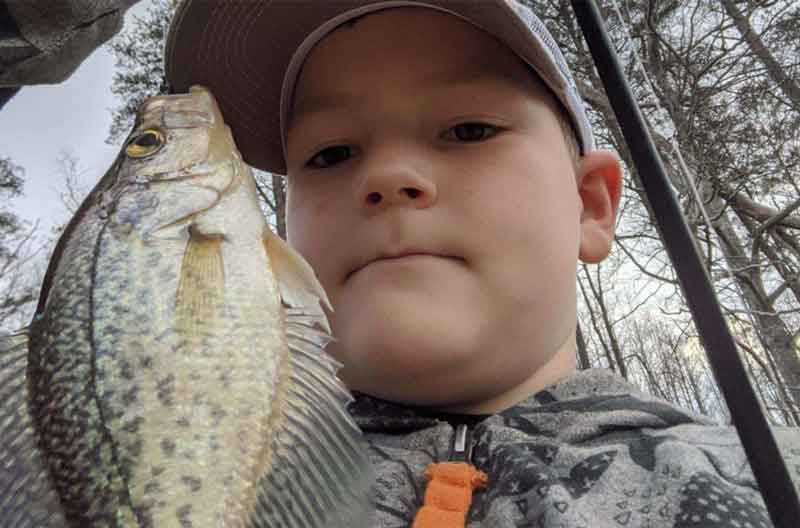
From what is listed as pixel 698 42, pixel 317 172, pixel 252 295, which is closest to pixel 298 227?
pixel 317 172

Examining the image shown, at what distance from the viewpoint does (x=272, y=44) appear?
1.15 metres

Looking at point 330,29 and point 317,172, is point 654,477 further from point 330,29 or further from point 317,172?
point 330,29

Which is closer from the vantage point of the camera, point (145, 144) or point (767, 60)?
point (145, 144)

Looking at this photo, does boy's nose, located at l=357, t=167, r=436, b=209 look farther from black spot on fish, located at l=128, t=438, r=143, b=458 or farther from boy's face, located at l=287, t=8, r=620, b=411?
black spot on fish, located at l=128, t=438, r=143, b=458

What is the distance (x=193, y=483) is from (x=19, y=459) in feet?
0.56

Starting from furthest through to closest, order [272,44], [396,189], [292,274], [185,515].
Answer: [272,44]
[396,189]
[292,274]
[185,515]

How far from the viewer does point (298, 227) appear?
1.06m

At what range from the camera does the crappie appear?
0.52 metres

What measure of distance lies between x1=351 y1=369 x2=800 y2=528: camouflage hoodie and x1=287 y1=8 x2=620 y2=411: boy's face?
2.6 inches

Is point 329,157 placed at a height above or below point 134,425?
above

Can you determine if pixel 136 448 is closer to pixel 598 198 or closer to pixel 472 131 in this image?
pixel 472 131

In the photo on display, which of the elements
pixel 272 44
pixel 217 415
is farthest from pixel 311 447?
pixel 272 44

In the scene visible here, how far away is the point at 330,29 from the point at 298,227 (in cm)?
36

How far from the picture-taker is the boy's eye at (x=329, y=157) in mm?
1031
